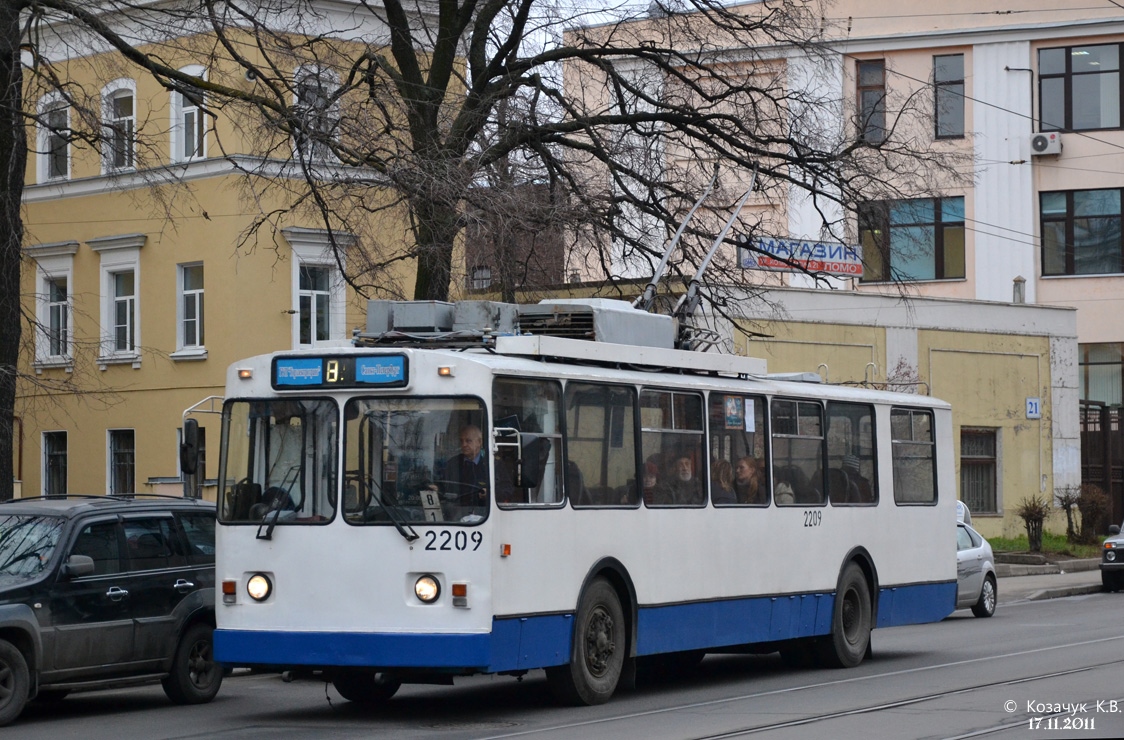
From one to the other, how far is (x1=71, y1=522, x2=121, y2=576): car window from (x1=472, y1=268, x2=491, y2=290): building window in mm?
9234

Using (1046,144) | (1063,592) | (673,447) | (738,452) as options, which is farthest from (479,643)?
(1046,144)

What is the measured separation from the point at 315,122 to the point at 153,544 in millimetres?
5317

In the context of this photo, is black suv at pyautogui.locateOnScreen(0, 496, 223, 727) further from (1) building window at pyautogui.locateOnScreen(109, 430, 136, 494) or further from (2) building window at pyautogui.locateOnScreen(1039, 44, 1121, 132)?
(2) building window at pyautogui.locateOnScreen(1039, 44, 1121, 132)

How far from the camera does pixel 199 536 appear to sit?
45.8ft

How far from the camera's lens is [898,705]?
A: 12375 millimetres

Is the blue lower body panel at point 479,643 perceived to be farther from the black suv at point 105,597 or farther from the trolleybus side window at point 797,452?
the trolleybus side window at point 797,452

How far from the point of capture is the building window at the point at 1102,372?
142 ft

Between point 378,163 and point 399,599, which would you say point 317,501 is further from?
point 378,163

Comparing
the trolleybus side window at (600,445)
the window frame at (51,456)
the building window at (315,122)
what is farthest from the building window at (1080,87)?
the trolleybus side window at (600,445)

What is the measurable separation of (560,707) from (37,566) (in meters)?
4.24

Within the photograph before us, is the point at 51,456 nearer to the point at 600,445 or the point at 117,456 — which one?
the point at 117,456

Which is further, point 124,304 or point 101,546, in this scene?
point 124,304

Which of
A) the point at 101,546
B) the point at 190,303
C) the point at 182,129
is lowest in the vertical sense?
the point at 101,546

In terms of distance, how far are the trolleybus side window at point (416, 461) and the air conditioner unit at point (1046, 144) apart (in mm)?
34554
